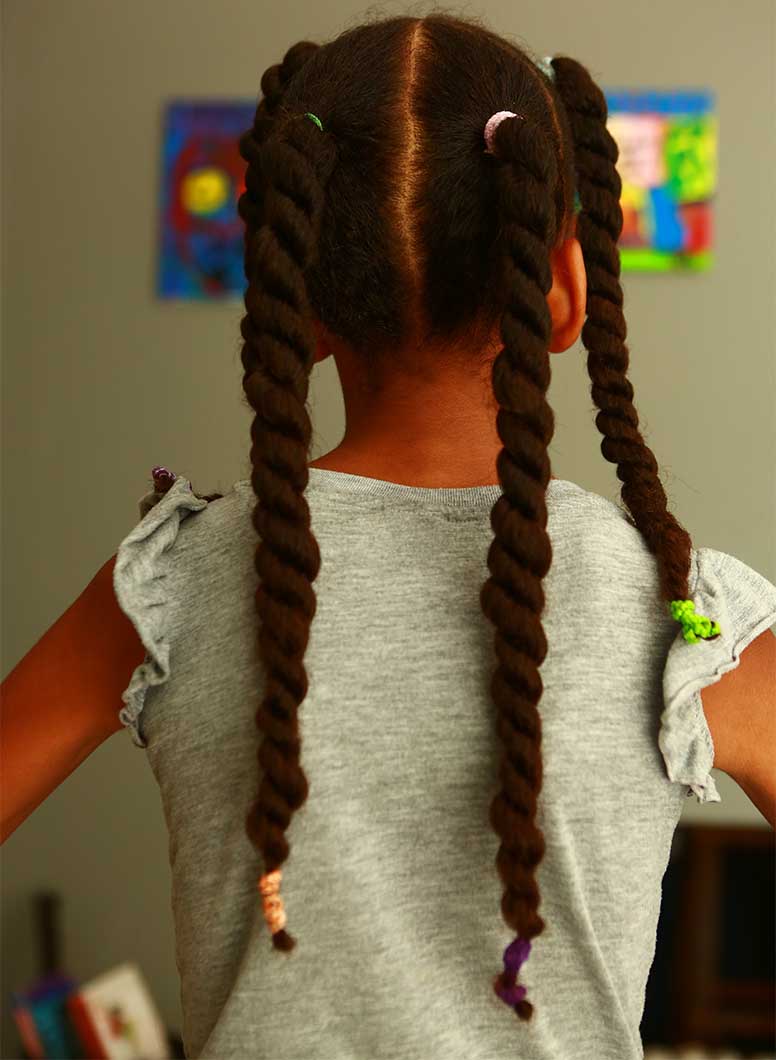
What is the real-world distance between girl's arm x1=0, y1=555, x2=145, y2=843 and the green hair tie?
36cm

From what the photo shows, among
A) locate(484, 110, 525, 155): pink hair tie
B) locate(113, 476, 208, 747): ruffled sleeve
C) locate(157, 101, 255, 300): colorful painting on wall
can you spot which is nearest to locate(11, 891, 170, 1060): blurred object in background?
locate(157, 101, 255, 300): colorful painting on wall

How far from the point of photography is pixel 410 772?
717 millimetres

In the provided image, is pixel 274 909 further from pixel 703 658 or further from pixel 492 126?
pixel 492 126

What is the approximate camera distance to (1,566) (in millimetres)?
2426

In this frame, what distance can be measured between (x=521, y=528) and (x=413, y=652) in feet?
0.35

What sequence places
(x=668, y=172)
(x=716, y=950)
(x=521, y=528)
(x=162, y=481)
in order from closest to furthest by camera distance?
(x=521, y=528), (x=162, y=481), (x=716, y=950), (x=668, y=172)

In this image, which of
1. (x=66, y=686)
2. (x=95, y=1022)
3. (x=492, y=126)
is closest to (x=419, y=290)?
(x=492, y=126)

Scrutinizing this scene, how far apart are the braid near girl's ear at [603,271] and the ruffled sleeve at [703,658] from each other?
0.09 metres

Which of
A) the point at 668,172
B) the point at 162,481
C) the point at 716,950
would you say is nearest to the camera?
the point at 162,481

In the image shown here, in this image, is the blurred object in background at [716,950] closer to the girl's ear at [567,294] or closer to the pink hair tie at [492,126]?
the girl's ear at [567,294]

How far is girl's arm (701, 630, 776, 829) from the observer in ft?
2.52

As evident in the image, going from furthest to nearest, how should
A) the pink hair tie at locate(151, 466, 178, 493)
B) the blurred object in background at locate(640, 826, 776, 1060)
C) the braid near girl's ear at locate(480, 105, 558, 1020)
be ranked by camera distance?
1. the blurred object in background at locate(640, 826, 776, 1060)
2. the pink hair tie at locate(151, 466, 178, 493)
3. the braid near girl's ear at locate(480, 105, 558, 1020)

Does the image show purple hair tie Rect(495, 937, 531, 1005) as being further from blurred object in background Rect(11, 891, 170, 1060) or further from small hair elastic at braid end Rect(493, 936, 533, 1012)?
blurred object in background Rect(11, 891, 170, 1060)

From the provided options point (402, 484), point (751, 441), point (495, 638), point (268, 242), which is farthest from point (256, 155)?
point (751, 441)
